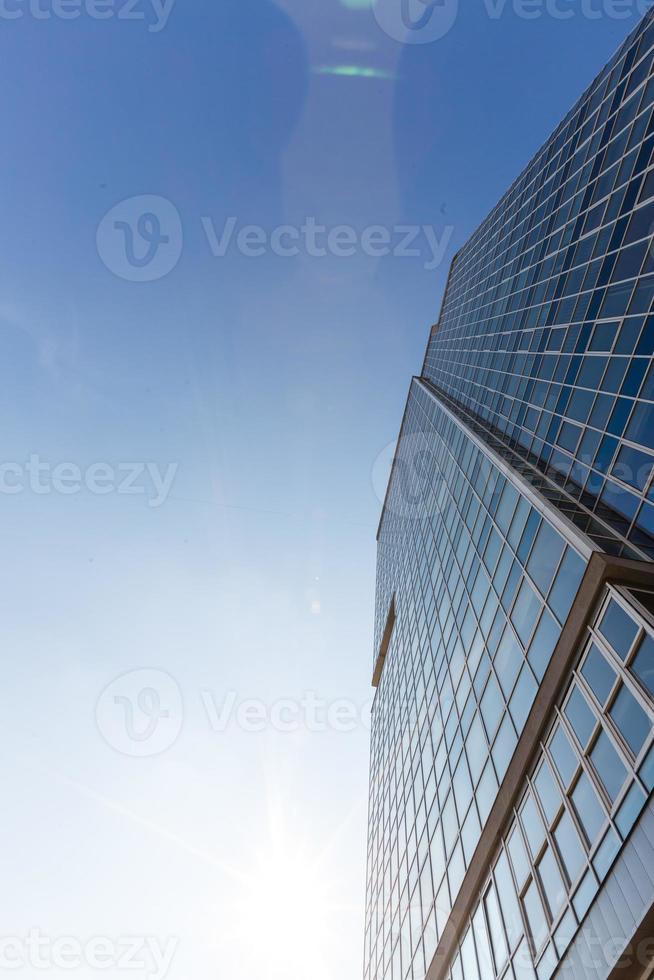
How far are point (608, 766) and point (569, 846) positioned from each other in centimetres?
278

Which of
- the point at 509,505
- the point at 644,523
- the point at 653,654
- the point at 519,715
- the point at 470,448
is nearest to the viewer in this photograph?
the point at 653,654

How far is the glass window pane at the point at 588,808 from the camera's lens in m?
11.4

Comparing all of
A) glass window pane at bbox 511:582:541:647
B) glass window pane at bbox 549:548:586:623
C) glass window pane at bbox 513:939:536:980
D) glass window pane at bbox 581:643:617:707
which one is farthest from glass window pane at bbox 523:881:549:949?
glass window pane at bbox 549:548:586:623

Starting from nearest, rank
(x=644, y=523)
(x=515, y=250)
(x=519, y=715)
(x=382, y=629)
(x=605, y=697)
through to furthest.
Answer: (x=605, y=697) → (x=644, y=523) → (x=519, y=715) → (x=515, y=250) → (x=382, y=629)

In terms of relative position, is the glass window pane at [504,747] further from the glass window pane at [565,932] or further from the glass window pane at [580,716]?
the glass window pane at [565,932]

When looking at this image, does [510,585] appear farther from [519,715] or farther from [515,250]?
[515,250]

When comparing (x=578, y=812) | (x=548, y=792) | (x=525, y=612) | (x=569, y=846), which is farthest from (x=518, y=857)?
(x=525, y=612)

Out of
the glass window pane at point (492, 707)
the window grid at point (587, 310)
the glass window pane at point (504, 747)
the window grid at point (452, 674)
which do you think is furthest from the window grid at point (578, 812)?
the window grid at point (587, 310)

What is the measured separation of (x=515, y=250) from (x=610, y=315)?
17.1 m

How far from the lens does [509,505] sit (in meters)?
20.7

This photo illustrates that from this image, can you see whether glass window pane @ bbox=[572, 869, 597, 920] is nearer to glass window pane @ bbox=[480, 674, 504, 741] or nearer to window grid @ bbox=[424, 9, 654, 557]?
glass window pane @ bbox=[480, 674, 504, 741]

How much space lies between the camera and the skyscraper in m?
11.4

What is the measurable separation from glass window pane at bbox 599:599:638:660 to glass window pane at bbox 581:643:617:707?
550 mm

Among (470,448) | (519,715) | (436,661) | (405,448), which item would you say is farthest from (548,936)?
(405,448)
